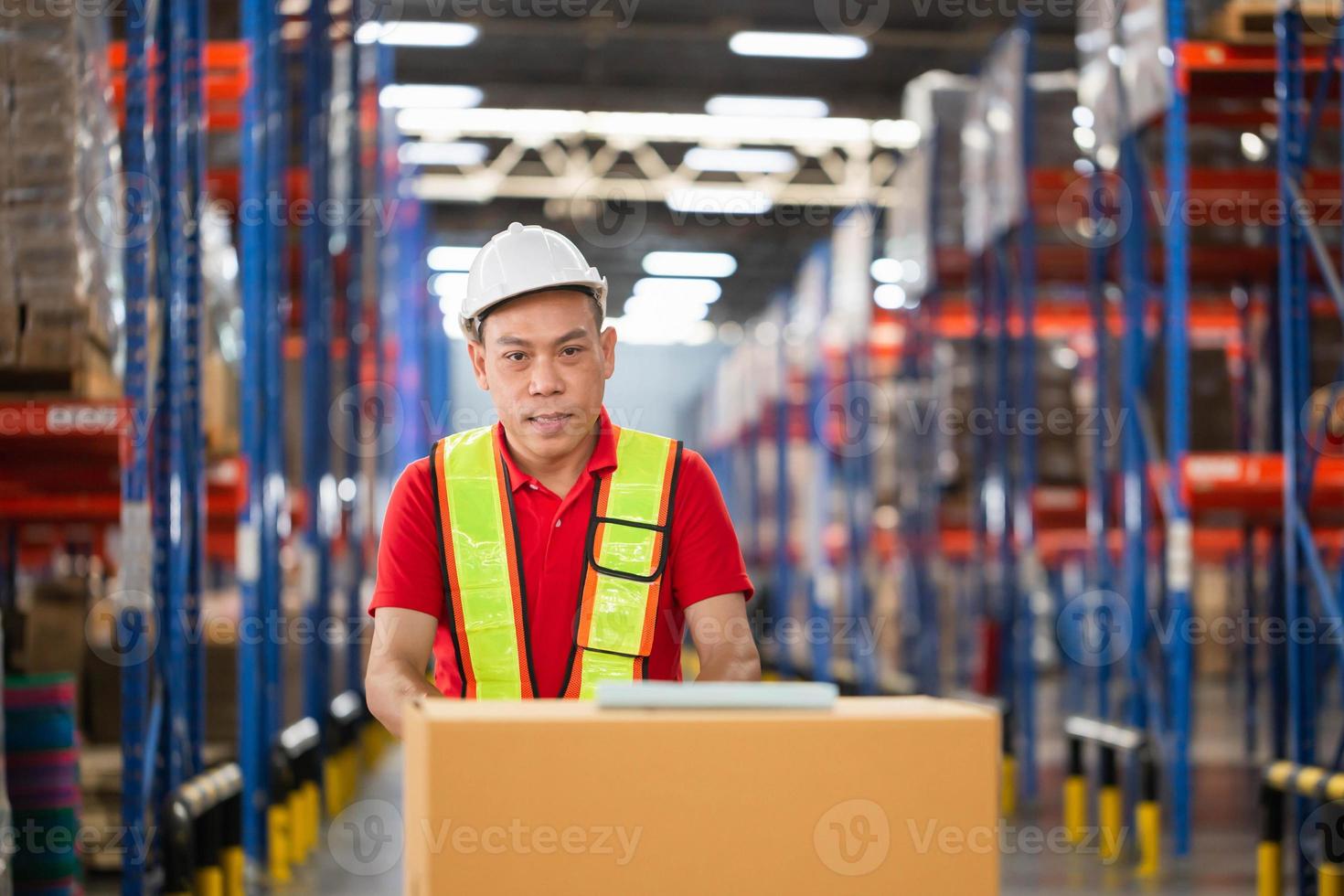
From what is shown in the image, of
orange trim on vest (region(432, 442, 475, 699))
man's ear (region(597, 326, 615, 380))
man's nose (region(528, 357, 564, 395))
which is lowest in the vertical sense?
orange trim on vest (region(432, 442, 475, 699))

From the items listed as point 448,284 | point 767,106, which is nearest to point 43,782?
point 767,106

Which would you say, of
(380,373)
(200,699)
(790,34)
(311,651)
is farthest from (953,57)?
(200,699)

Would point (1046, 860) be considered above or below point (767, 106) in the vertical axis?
below

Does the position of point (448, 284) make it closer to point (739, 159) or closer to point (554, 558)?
point (739, 159)

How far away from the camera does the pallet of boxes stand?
461 cm

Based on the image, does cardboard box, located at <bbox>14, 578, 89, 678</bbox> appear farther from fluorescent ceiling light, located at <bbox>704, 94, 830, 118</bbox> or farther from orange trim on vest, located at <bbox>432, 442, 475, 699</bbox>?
fluorescent ceiling light, located at <bbox>704, 94, 830, 118</bbox>

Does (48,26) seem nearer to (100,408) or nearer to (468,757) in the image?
(100,408)

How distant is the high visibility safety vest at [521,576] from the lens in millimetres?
2695

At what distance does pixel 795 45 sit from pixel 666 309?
19616mm

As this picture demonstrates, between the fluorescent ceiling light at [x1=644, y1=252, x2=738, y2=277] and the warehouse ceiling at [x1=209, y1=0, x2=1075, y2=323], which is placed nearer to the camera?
the warehouse ceiling at [x1=209, y1=0, x2=1075, y2=323]

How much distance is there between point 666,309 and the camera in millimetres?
38312

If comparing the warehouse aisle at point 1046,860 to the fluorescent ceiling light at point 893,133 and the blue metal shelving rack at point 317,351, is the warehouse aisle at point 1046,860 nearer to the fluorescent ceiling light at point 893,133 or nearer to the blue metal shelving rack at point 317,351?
the blue metal shelving rack at point 317,351

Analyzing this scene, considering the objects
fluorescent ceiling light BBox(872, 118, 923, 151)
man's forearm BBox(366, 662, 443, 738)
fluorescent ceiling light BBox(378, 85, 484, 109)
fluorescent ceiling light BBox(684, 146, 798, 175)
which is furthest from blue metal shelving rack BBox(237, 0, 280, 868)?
fluorescent ceiling light BBox(684, 146, 798, 175)

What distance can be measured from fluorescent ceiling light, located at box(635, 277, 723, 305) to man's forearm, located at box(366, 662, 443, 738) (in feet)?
104
